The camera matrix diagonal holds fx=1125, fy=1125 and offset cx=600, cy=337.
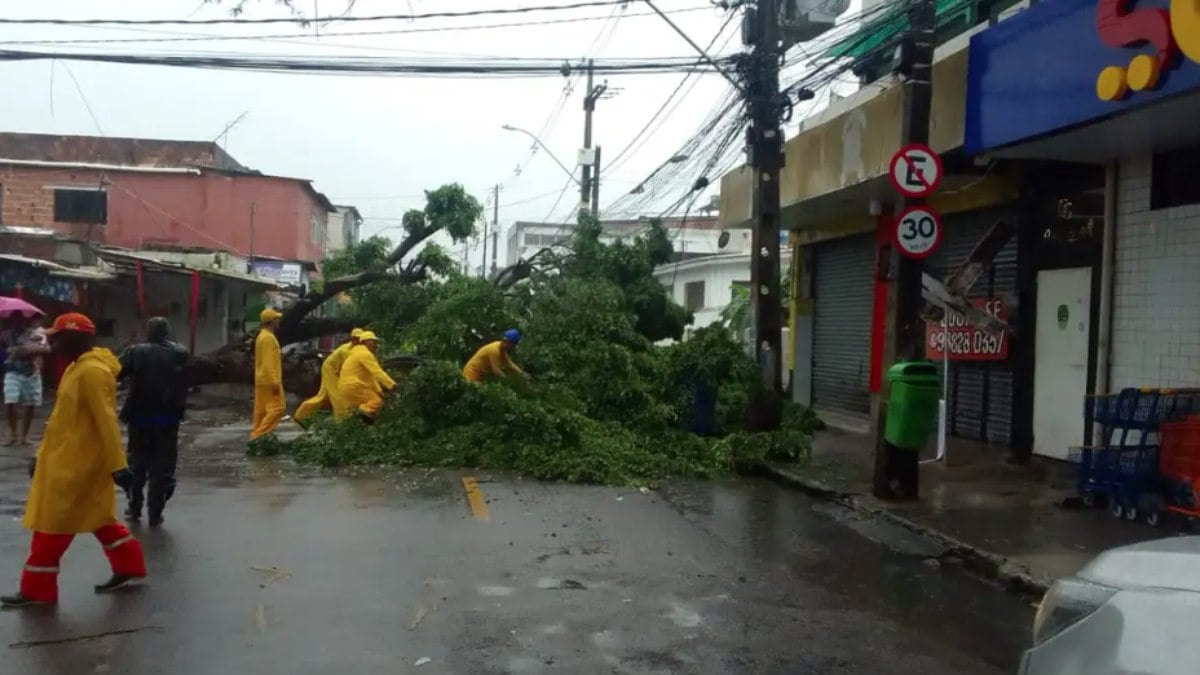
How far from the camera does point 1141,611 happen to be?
2926mm

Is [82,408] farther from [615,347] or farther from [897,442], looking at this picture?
[615,347]

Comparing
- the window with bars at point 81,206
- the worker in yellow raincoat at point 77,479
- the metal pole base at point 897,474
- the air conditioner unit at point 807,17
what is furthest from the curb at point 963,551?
the window with bars at point 81,206

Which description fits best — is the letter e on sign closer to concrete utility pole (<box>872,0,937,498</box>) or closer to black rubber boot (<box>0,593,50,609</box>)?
concrete utility pole (<box>872,0,937,498</box>)

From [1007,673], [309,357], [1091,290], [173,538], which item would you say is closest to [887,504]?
[1091,290]

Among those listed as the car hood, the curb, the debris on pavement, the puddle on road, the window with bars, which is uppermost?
the window with bars

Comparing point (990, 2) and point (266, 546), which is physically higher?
point (990, 2)

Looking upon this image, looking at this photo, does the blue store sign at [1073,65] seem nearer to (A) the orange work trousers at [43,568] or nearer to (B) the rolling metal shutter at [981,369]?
(B) the rolling metal shutter at [981,369]

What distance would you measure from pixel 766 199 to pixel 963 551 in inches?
284

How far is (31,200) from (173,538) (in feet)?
97.7

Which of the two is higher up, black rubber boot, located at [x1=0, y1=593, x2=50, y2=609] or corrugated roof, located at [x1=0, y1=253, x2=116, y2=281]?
corrugated roof, located at [x1=0, y1=253, x2=116, y2=281]

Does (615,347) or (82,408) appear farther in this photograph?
(615,347)

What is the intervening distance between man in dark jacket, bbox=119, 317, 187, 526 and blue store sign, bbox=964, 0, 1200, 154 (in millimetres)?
7980

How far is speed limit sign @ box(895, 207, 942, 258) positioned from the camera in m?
10.4

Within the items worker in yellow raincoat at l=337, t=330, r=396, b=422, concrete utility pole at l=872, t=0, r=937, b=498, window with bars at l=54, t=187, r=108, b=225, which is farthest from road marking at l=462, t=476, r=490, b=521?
window with bars at l=54, t=187, r=108, b=225
